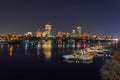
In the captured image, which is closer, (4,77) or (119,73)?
(119,73)

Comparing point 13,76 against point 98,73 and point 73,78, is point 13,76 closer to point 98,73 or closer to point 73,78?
point 73,78

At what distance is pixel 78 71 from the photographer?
111ft

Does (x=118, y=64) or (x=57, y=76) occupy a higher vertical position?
(x=118, y=64)

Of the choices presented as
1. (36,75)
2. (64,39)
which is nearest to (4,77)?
(36,75)

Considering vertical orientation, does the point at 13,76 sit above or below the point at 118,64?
below

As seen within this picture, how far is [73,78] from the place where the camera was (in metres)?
29.4

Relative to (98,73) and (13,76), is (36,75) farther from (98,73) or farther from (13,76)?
(98,73)

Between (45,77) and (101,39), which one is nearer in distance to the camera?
(45,77)

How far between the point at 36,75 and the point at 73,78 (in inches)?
160

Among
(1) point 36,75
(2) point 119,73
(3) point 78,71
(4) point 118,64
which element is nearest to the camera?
(2) point 119,73

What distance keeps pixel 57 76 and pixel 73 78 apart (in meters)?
1.90

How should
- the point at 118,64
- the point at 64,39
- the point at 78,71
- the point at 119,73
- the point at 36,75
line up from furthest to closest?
1. the point at 64,39
2. the point at 78,71
3. the point at 36,75
4. the point at 118,64
5. the point at 119,73

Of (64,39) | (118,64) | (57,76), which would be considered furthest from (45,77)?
(64,39)

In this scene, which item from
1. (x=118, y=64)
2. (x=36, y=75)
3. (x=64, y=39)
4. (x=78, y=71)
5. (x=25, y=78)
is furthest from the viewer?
(x=64, y=39)
